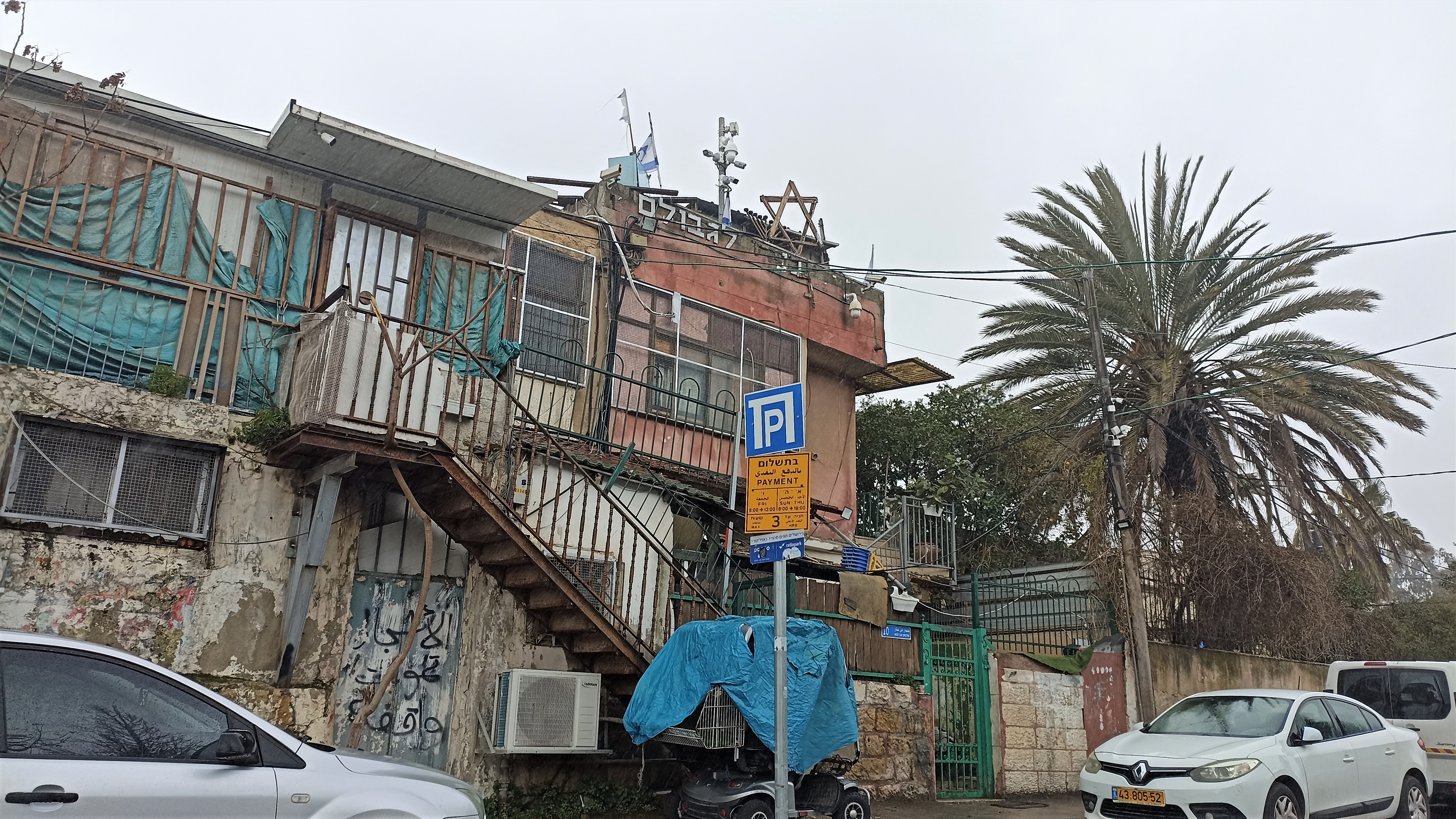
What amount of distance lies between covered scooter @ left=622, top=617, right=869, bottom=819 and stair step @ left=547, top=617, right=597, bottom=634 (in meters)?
1.09

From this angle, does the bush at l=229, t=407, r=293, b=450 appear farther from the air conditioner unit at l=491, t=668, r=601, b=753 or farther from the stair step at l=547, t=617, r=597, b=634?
the air conditioner unit at l=491, t=668, r=601, b=753

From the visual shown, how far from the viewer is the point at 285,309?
10.2m

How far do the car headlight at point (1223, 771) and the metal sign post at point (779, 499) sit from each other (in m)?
3.49

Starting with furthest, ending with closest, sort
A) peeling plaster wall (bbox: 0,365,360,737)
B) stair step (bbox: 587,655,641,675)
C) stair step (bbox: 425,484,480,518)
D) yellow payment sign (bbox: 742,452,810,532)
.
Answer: stair step (bbox: 587,655,641,675)
stair step (bbox: 425,484,480,518)
peeling plaster wall (bbox: 0,365,360,737)
yellow payment sign (bbox: 742,452,810,532)

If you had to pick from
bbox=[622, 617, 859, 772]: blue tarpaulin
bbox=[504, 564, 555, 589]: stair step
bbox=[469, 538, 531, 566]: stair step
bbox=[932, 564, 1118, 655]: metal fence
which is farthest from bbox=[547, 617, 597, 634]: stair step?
bbox=[932, 564, 1118, 655]: metal fence

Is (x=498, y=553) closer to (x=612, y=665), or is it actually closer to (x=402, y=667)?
(x=402, y=667)

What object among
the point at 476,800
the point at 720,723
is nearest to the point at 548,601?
the point at 720,723

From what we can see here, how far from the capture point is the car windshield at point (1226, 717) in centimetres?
923

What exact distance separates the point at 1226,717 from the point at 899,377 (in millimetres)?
10236

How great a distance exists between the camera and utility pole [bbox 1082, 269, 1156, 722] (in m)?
13.6

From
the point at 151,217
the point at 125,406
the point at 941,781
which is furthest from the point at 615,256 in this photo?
the point at 941,781

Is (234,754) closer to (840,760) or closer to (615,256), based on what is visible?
(840,760)

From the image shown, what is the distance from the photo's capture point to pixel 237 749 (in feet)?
15.0

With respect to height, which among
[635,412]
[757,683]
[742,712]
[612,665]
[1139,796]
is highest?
[635,412]
